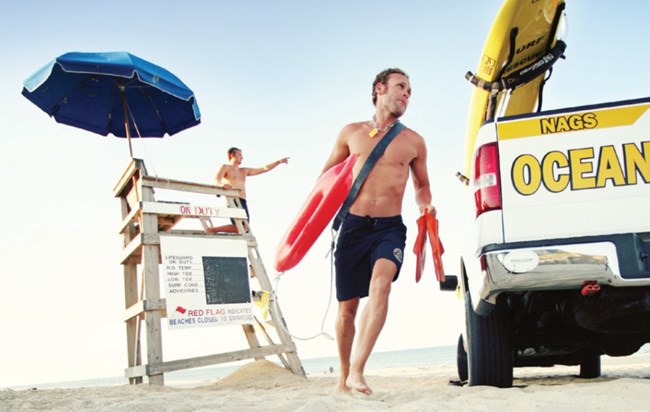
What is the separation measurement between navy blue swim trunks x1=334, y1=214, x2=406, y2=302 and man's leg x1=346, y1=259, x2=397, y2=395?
10 cm

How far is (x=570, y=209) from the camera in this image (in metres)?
3.10

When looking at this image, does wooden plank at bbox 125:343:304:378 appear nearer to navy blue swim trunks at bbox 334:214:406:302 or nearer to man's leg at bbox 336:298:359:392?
man's leg at bbox 336:298:359:392

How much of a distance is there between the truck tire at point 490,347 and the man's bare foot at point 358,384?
0.66 meters

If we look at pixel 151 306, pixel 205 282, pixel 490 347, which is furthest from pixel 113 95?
pixel 490 347

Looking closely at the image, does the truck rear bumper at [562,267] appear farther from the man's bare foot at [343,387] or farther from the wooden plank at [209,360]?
the wooden plank at [209,360]

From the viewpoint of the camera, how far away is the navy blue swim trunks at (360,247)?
13.5 feet

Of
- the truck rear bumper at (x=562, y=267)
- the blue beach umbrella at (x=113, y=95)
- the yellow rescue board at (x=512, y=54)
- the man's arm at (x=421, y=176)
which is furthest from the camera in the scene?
the blue beach umbrella at (x=113, y=95)

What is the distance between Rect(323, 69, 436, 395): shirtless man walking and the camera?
3949mm

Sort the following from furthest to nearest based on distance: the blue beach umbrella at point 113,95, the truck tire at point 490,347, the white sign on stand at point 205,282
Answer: the blue beach umbrella at point 113,95 < the white sign on stand at point 205,282 < the truck tire at point 490,347

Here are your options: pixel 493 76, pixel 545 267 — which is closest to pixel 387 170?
pixel 545 267

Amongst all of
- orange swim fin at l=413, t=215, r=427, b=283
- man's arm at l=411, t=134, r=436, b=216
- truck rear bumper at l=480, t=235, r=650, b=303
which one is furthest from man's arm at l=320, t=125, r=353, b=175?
truck rear bumper at l=480, t=235, r=650, b=303

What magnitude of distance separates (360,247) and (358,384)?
2.84 feet

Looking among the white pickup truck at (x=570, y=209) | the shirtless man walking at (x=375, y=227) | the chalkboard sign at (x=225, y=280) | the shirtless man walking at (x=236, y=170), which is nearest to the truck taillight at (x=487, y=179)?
the white pickup truck at (x=570, y=209)

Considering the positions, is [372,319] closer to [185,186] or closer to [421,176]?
[421,176]
